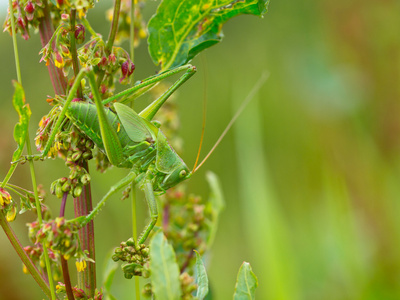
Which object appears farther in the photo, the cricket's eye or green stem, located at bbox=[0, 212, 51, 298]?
the cricket's eye

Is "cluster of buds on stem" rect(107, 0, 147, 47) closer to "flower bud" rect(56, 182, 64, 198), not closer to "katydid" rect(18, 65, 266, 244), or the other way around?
"katydid" rect(18, 65, 266, 244)

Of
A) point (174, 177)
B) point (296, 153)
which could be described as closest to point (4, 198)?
point (174, 177)

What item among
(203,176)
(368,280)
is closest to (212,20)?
(368,280)

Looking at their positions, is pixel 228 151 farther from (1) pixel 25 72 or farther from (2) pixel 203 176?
(1) pixel 25 72

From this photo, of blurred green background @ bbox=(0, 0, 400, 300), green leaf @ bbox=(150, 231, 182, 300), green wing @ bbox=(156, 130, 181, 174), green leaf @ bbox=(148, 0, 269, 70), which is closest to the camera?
green leaf @ bbox=(150, 231, 182, 300)

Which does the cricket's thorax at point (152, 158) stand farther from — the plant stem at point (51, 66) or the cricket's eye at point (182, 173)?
the plant stem at point (51, 66)

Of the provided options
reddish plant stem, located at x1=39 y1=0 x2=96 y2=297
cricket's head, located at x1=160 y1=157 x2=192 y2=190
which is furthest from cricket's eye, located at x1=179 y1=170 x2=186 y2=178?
reddish plant stem, located at x1=39 y1=0 x2=96 y2=297
